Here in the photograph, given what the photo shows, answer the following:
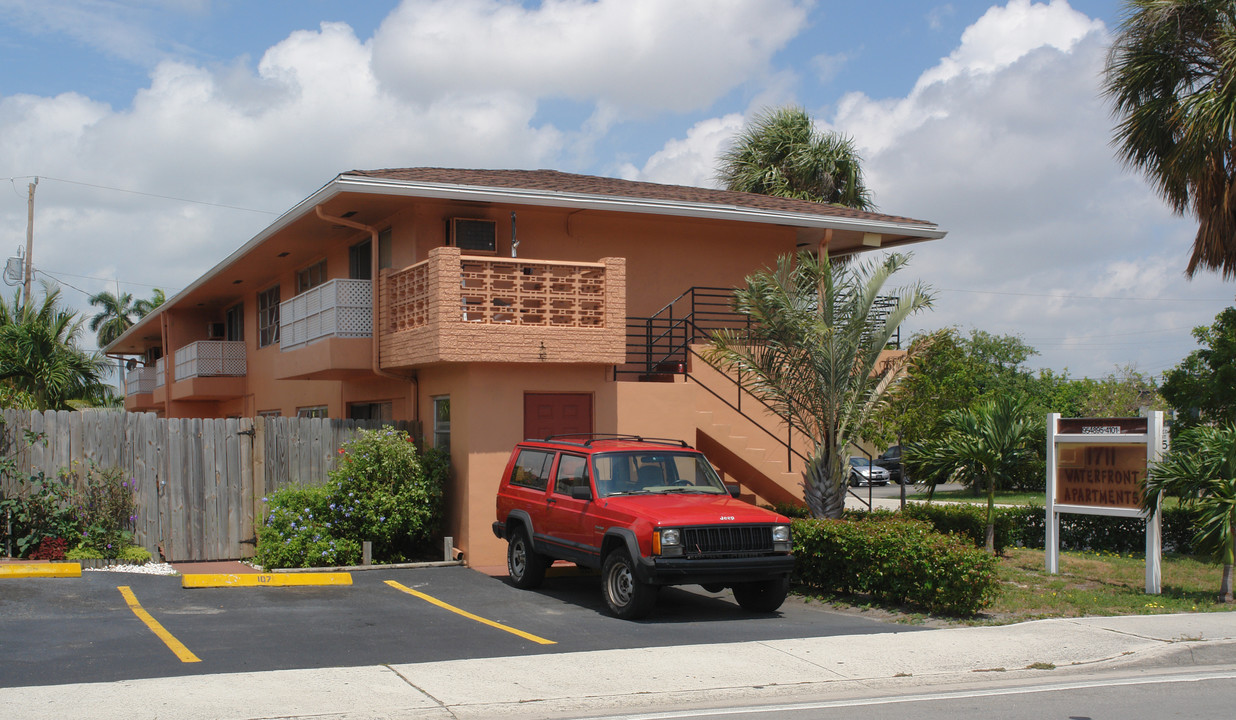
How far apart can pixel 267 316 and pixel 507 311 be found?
13.2 m

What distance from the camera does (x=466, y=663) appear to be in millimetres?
A: 8797

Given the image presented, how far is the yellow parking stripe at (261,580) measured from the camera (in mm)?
12758

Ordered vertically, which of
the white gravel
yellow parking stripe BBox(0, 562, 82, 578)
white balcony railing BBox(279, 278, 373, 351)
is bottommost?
the white gravel

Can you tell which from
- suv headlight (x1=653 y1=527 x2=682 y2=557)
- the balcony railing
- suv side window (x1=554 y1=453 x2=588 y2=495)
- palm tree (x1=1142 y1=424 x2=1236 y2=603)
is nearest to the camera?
suv headlight (x1=653 y1=527 x2=682 y2=557)

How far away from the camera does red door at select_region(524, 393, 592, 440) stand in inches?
619

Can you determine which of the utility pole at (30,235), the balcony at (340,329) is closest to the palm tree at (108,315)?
the utility pole at (30,235)

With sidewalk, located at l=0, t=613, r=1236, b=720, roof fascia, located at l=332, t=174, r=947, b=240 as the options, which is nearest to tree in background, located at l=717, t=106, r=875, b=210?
roof fascia, located at l=332, t=174, r=947, b=240

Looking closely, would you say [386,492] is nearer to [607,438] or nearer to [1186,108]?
[607,438]

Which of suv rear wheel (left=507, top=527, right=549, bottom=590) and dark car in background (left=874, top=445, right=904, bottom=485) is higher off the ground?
suv rear wheel (left=507, top=527, right=549, bottom=590)

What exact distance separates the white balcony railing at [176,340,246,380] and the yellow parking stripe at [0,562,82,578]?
1468 cm

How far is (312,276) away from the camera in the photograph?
22672 mm

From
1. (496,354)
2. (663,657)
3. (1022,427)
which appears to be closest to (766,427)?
(1022,427)

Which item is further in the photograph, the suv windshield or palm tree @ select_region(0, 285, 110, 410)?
palm tree @ select_region(0, 285, 110, 410)

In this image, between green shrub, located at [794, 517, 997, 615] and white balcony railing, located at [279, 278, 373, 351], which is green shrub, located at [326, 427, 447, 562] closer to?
white balcony railing, located at [279, 278, 373, 351]
